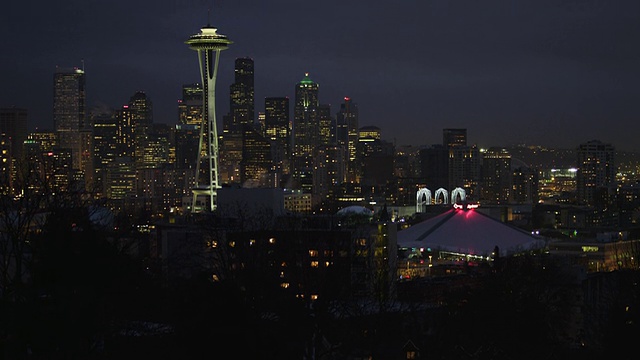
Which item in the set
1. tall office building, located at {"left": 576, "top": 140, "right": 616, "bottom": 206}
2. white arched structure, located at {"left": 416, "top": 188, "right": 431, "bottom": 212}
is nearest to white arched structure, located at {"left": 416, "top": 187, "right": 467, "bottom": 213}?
white arched structure, located at {"left": 416, "top": 188, "right": 431, "bottom": 212}

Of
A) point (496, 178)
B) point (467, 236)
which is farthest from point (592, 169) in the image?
point (467, 236)

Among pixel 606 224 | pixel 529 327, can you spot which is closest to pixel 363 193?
pixel 606 224

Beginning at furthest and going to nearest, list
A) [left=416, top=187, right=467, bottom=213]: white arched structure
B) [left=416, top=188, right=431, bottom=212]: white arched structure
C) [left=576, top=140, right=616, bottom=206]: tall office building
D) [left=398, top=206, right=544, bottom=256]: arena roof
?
[left=576, top=140, right=616, bottom=206]: tall office building
[left=416, top=188, right=431, bottom=212]: white arched structure
[left=416, top=187, right=467, bottom=213]: white arched structure
[left=398, top=206, right=544, bottom=256]: arena roof

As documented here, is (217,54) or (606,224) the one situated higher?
(217,54)

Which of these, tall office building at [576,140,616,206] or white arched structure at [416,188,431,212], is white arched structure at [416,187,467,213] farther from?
tall office building at [576,140,616,206]

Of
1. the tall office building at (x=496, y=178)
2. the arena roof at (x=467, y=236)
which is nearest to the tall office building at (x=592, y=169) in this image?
the tall office building at (x=496, y=178)

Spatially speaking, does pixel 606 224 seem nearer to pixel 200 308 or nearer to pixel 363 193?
pixel 363 193
